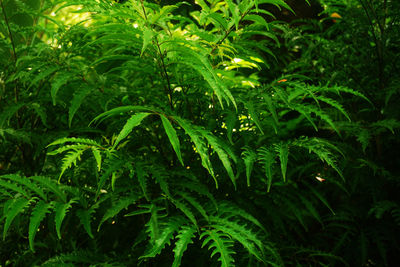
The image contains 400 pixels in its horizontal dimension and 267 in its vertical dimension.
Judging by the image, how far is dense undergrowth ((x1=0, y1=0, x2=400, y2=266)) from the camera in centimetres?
82

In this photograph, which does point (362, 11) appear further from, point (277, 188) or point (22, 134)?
point (22, 134)

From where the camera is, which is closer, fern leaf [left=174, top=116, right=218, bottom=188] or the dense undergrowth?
fern leaf [left=174, top=116, right=218, bottom=188]

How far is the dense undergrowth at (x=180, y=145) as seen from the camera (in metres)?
0.82

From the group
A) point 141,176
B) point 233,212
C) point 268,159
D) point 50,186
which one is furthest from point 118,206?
point 268,159

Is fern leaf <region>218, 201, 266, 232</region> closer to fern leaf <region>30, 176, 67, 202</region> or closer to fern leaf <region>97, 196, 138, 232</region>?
fern leaf <region>97, 196, 138, 232</region>

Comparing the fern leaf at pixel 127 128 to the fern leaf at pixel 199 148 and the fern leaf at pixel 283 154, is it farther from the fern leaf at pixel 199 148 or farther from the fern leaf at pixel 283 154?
the fern leaf at pixel 283 154

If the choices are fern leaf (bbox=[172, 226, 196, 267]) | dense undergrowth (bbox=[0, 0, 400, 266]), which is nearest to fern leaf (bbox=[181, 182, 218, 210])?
dense undergrowth (bbox=[0, 0, 400, 266])

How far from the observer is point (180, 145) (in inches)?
43.3

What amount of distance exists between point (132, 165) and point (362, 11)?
1237 millimetres

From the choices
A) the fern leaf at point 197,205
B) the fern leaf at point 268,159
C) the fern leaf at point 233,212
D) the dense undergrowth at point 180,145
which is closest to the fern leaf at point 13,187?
the dense undergrowth at point 180,145

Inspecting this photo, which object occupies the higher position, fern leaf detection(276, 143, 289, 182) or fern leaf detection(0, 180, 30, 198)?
fern leaf detection(276, 143, 289, 182)

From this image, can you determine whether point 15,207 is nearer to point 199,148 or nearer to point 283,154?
point 199,148

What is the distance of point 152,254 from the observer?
70 cm

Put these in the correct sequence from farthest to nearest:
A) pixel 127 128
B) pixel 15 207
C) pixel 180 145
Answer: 1. pixel 180 145
2. pixel 15 207
3. pixel 127 128
